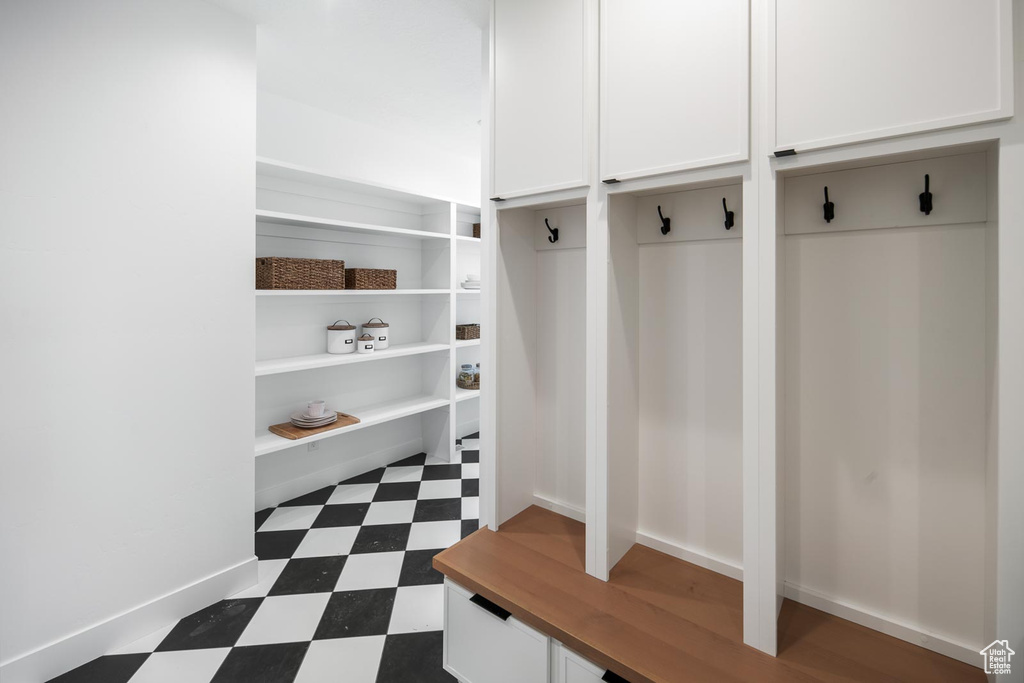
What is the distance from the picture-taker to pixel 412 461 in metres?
3.84

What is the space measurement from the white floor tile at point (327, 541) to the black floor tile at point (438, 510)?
1.31 ft

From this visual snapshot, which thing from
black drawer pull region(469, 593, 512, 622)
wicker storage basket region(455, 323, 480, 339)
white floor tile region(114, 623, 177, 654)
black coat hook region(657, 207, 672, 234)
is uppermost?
black coat hook region(657, 207, 672, 234)

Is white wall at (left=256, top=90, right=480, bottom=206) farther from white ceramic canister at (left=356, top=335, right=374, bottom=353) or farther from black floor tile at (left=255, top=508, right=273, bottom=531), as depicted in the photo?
black floor tile at (left=255, top=508, right=273, bottom=531)

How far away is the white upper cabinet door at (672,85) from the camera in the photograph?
1.11 meters

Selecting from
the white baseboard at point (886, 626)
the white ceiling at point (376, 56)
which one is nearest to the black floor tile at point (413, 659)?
the white baseboard at point (886, 626)

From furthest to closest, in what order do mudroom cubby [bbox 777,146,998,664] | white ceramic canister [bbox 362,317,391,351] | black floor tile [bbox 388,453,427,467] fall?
black floor tile [bbox 388,453,427,467], white ceramic canister [bbox 362,317,391,351], mudroom cubby [bbox 777,146,998,664]

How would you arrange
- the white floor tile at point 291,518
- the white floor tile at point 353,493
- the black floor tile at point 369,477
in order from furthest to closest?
1. the black floor tile at point 369,477
2. the white floor tile at point 353,493
3. the white floor tile at point 291,518

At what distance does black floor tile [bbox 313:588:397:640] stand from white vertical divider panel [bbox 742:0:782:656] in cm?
151

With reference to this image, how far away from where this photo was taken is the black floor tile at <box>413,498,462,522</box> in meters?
2.84

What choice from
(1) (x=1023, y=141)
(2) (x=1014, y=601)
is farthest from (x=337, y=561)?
(1) (x=1023, y=141)

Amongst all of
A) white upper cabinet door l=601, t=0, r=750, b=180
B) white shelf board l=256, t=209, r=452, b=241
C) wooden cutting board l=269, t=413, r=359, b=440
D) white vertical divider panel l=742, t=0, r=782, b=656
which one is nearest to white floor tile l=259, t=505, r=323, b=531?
wooden cutting board l=269, t=413, r=359, b=440

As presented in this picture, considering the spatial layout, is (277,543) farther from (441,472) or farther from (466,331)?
(466,331)

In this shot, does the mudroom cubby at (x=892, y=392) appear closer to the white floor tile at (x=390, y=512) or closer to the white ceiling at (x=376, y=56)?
the white ceiling at (x=376, y=56)

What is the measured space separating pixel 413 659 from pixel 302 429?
5.34 feet
